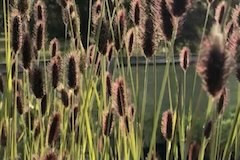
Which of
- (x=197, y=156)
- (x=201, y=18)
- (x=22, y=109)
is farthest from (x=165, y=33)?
(x=201, y=18)

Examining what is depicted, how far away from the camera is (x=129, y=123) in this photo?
4.50ft

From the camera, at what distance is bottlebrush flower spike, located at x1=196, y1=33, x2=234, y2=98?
804 millimetres

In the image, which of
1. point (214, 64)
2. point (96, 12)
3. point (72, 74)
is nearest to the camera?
point (214, 64)

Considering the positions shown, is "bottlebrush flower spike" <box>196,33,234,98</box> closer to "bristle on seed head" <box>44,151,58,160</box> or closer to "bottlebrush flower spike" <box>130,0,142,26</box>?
"bristle on seed head" <box>44,151,58,160</box>

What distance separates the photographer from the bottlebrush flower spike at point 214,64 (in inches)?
31.6

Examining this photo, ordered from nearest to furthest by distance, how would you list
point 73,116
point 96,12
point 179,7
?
1. point 179,7
2. point 73,116
3. point 96,12

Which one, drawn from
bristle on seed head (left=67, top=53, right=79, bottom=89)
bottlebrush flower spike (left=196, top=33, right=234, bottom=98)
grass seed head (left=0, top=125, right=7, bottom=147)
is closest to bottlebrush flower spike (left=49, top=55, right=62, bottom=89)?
bristle on seed head (left=67, top=53, right=79, bottom=89)

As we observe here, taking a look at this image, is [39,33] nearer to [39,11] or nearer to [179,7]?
[39,11]

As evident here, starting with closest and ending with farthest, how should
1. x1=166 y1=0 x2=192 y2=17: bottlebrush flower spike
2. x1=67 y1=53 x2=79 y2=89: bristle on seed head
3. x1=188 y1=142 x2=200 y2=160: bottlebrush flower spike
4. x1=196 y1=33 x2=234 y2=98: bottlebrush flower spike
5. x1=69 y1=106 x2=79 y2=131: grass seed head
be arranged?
x1=196 y1=33 x2=234 y2=98: bottlebrush flower spike, x1=166 y1=0 x2=192 y2=17: bottlebrush flower spike, x1=188 y1=142 x2=200 y2=160: bottlebrush flower spike, x1=67 y1=53 x2=79 y2=89: bristle on seed head, x1=69 y1=106 x2=79 y2=131: grass seed head

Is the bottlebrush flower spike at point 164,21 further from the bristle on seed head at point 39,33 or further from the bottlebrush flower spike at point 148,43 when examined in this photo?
the bristle on seed head at point 39,33

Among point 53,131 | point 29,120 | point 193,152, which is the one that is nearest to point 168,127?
point 193,152

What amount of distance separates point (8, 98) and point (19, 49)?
0.15 meters

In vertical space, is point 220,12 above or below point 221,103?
above

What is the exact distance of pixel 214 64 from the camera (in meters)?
0.82
